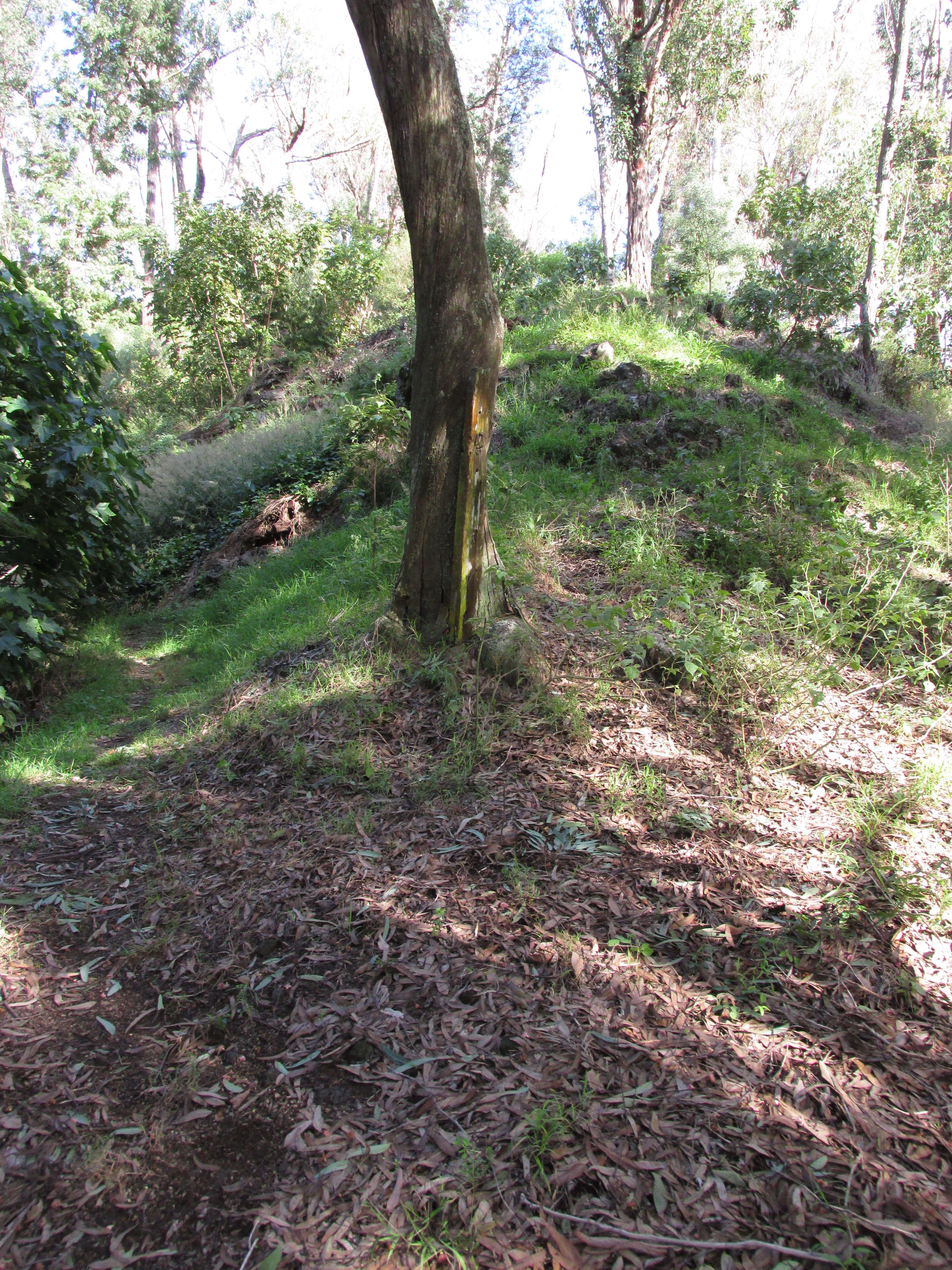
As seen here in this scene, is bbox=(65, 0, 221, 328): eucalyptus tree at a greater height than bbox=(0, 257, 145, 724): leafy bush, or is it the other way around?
bbox=(65, 0, 221, 328): eucalyptus tree

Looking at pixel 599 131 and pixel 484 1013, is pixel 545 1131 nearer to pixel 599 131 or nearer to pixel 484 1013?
pixel 484 1013

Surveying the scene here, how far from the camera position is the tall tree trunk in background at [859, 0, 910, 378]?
11227 millimetres

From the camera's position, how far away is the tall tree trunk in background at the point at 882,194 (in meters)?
11.2

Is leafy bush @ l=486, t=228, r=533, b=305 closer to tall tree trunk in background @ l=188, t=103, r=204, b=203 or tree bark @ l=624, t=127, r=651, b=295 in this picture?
tree bark @ l=624, t=127, r=651, b=295

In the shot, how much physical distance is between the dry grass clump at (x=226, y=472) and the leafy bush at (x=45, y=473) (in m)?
3.37

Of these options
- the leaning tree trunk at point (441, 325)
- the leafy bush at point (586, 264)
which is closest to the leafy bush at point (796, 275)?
the leafy bush at point (586, 264)

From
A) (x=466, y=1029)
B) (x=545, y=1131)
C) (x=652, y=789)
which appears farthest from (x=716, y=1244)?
(x=652, y=789)

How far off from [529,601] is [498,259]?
1172 centimetres

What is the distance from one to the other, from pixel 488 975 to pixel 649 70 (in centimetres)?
1428

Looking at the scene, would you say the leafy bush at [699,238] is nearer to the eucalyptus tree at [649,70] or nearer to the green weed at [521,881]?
the eucalyptus tree at [649,70]

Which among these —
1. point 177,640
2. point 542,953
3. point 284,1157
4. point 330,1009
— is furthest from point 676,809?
point 177,640

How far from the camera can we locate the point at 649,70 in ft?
39.2

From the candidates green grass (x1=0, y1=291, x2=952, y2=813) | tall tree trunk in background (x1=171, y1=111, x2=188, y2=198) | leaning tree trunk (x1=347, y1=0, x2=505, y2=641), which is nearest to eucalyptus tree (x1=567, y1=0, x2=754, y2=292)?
green grass (x1=0, y1=291, x2=952, y2=813)

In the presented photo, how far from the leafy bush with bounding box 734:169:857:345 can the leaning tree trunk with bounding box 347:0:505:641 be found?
8.57 meters
